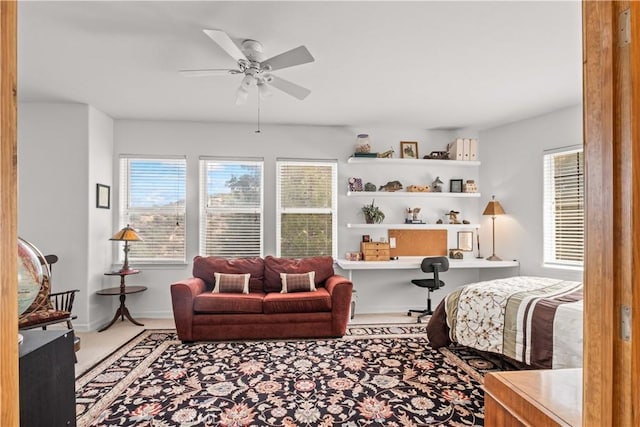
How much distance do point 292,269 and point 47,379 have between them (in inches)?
116

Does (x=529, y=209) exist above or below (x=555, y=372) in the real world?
above

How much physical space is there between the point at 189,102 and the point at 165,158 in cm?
109

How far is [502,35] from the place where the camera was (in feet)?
8.15

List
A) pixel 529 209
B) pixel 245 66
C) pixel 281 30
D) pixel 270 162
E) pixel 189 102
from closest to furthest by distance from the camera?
pixel 281 30
pixel 245 66
pixel 189 102
pixel 529 209
pixel 270 162

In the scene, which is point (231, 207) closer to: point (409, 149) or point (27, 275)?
Result: point (409, 149)

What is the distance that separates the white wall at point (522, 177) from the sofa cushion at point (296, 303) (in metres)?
2.78

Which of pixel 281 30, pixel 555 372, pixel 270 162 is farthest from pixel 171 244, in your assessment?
pixel 555 372

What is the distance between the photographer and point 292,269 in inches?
163

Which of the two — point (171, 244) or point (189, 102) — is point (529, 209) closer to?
point (189, 102)

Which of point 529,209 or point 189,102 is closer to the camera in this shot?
point 189,102

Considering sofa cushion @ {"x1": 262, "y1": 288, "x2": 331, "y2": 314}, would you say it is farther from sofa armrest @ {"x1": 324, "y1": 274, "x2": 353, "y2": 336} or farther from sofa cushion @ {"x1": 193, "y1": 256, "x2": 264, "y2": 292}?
sofa cushion @ {"x1": 193, "y1": 256, "x2": 264, "y2": 292}

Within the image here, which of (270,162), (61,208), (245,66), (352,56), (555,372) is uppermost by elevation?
(352,56)

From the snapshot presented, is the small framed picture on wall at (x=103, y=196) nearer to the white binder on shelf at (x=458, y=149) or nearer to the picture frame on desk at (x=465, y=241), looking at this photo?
the white binder on shelf at (x=458, y=149)

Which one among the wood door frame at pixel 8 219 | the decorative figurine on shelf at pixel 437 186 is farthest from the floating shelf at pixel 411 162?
the wood door frame at pixel 8 219
